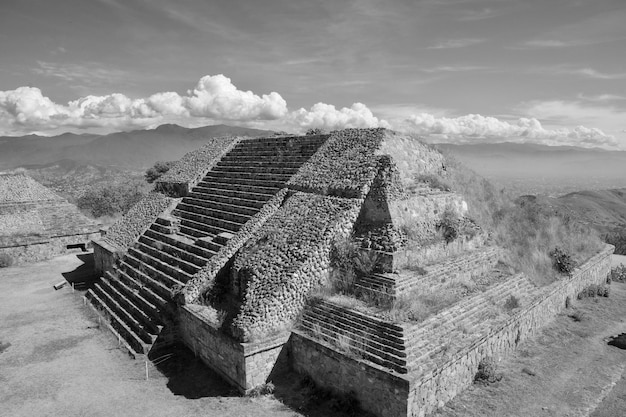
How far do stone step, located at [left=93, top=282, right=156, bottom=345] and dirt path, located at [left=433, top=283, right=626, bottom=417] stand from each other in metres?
7.73

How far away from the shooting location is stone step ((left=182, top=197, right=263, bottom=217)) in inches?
571

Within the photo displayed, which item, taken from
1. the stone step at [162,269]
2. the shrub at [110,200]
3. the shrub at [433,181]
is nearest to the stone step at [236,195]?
the stone step at [162,269]

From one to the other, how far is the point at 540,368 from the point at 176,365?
352 inches

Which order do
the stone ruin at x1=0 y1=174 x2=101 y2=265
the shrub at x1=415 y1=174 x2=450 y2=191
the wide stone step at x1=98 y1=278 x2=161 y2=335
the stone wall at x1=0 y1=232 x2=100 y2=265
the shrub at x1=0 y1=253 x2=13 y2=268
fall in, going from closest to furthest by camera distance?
the wide stone step at x1=98 y1=278 x2=161 y2=335
the shrub at x1=415 y1=174 x2=450 y2=191
the shrub at x1=0 y1=253 x2=13 y2=268
the stone wall at x1=0 y1=232 x2=100 y2=265
the stone ruin at x1=0 y1=174 x2=101 y2=265

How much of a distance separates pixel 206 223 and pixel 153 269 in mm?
2643

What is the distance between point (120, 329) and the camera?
483 inches

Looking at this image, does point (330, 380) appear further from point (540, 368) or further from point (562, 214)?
point (562, 214)

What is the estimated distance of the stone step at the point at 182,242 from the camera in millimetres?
13031

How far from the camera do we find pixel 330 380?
8.72 m

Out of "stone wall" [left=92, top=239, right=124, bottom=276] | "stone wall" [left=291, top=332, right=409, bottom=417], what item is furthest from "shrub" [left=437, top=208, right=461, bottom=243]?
"stone wall" [left=92, top=239, right=124, bottom=276]

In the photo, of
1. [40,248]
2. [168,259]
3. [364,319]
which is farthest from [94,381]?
[40,248]

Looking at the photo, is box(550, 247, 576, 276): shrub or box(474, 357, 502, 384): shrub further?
box(550, 247, 576, 276): shrub

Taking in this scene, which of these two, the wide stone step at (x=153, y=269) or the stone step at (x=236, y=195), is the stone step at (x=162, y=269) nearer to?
the wide stone step at (x=153, y=269)

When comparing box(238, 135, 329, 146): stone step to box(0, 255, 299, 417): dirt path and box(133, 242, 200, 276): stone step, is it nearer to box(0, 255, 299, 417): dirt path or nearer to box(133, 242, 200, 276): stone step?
box(133, 242, 200, 276): stone step
